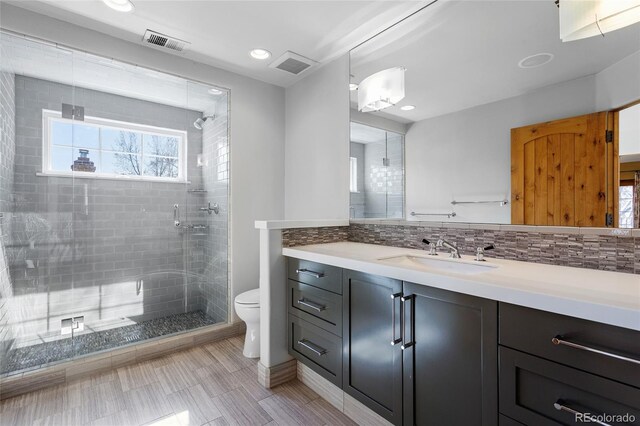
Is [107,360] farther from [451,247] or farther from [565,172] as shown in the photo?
[565,172]

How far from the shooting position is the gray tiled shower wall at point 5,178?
2.02 m

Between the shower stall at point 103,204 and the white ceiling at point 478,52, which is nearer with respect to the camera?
the white ceiling at point 478,52

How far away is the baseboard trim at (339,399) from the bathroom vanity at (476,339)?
0.38ft

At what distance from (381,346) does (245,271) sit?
1.81 meters

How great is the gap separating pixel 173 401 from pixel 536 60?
9.39 ft

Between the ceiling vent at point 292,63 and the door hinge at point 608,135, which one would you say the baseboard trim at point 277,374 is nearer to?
the door hinge at point 608,135

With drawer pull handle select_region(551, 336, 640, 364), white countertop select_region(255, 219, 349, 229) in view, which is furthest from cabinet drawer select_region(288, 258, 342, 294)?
drawer pull handle select_region(551, 336, 640, 364)

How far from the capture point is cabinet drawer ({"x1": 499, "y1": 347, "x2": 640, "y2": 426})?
0.84 meters

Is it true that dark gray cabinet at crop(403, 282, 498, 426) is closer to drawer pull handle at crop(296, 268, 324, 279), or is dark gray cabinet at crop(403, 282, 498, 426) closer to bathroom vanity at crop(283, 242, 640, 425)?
bathroom vanity at crop(283, 242, 640, 425)

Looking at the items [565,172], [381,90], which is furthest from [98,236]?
[565,172]

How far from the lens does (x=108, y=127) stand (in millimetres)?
2623

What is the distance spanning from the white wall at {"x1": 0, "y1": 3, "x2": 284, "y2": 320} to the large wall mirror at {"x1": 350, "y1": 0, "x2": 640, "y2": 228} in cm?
72

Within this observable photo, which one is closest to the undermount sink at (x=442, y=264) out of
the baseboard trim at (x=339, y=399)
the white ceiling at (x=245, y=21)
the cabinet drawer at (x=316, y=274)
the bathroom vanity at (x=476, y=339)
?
the bathroom vanity at (x=476, y=339)

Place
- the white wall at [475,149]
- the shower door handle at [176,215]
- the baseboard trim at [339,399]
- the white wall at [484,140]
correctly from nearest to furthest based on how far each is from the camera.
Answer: the white wall at [484,140]
the white wall at [475,149]
the baseboard trim at [339,399]
the shower door handle at [176,215]
